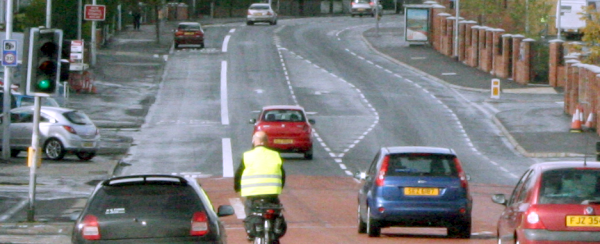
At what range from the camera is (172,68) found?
5947cm

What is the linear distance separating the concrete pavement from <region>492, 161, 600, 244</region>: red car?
287 inches

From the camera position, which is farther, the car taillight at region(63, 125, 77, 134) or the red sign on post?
the red sign on post

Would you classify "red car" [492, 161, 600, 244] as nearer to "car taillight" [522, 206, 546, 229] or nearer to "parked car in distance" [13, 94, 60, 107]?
"car taillight" [522, 206, 546, 229]

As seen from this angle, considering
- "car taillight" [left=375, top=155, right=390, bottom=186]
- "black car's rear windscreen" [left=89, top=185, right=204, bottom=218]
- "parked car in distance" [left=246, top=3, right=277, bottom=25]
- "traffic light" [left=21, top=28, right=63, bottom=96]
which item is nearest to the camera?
"black car's rear windscreen" [left=89, top=185, right=204, bottom=218]

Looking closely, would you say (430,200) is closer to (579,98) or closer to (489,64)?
(579,98)

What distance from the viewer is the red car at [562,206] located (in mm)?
11820

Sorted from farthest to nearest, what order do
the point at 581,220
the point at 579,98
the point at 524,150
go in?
the point at 579,98 < the point at 524,150 < the point at 581,220

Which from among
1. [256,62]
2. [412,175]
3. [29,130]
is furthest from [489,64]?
[412,175]

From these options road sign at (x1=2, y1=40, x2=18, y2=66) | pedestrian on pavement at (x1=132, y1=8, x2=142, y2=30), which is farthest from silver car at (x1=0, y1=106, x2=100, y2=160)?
pedestrian on pavement at (x1=132, y1=8, x2=142, y2=30)

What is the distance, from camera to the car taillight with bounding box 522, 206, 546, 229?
11891 mm

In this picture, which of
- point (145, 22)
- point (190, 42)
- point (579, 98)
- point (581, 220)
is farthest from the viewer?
point (145, 22)

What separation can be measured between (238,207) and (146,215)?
10.5 m

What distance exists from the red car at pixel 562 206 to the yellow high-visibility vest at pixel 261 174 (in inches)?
109

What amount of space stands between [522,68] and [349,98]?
11683 mm
